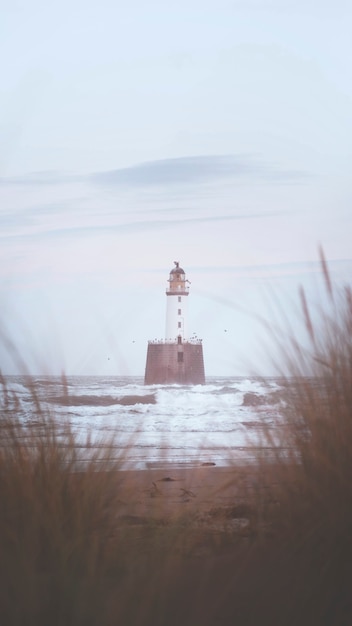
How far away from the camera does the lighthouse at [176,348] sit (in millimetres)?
46562

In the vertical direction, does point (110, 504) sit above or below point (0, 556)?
above

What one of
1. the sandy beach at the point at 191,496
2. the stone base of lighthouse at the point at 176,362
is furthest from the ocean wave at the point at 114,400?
the stone base of lighthouse at the point at 176,362

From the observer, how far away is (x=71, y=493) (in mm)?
2457

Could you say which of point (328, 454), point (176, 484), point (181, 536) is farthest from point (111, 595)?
point (176, 484)

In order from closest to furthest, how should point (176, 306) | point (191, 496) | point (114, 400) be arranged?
point (191, 496)
point (114, 400)
point (176, 306)

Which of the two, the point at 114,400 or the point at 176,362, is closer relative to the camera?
the point at 114,400

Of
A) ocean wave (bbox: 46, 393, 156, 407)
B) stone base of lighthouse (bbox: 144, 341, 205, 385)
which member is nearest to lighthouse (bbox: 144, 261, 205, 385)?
stone base of lighthouse (bbox: 144, 341, 205, 385)

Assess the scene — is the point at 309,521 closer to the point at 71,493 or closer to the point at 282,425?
the point at 282,425

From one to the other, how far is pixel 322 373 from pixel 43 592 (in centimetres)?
126

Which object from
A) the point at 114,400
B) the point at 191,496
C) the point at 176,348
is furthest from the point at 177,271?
the point at 191,496

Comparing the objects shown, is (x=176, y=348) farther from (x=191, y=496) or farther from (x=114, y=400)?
(x=191, y=496)

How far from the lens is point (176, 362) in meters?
46.8

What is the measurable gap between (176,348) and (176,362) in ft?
2.80

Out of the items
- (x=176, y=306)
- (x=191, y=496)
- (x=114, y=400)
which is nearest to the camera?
(x=191, y=496)
